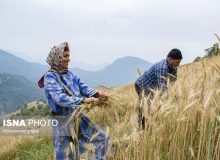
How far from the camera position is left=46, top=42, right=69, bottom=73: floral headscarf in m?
5.15

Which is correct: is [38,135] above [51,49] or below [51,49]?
below

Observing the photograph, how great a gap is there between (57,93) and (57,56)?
1.44 feet

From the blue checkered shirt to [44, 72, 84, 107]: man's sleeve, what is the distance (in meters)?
1.86

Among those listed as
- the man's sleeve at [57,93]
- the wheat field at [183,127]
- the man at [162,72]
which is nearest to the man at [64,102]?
the man's sleeve at [57,93]

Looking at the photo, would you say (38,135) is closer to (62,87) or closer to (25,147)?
(25,147)

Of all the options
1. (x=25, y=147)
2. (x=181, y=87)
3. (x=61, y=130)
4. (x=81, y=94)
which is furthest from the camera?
(x=25, y=147)

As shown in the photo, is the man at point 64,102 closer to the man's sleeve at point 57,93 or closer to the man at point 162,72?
the man's sleeve at point 57,93

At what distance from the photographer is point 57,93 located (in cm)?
495

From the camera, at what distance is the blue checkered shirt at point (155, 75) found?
654cm

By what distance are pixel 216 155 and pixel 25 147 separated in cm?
860

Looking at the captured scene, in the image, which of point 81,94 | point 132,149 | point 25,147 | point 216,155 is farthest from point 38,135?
point 216,155

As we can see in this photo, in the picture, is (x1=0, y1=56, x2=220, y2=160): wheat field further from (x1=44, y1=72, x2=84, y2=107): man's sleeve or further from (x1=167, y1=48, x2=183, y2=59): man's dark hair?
(x1=167, y1=48, x2=183, y2=59): man's dark hair

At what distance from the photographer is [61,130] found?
5.04 meters

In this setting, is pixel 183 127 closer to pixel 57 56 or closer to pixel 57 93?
pixel 57 93
